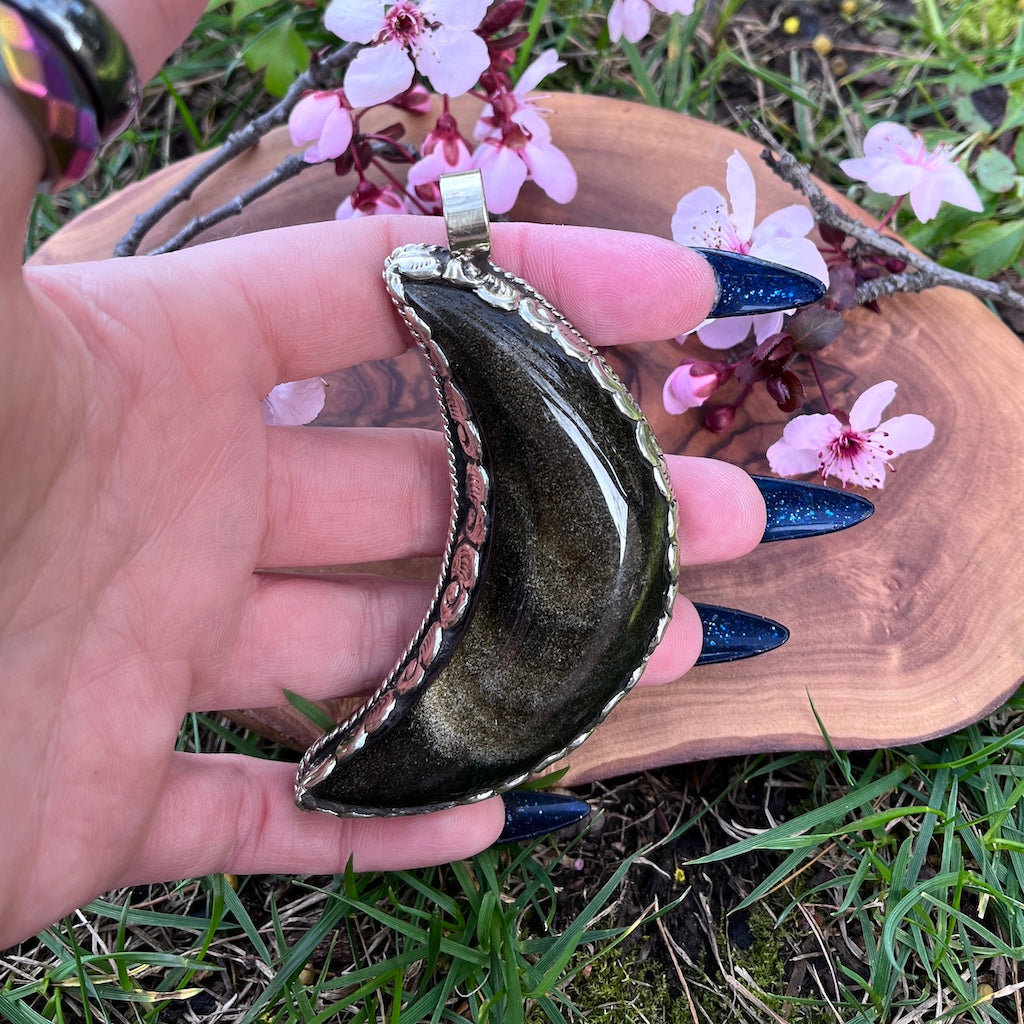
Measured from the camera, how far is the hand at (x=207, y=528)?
4.33 feet

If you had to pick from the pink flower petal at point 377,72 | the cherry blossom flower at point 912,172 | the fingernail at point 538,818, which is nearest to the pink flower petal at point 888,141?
the cherry blossom flower at point 912,172

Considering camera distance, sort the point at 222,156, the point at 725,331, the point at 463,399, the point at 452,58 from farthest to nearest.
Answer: the point at 222,156 < the point at 725,331 < the point at 452,58 < the point at 463,399

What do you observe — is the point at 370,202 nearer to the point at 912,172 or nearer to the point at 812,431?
the point at 812,431

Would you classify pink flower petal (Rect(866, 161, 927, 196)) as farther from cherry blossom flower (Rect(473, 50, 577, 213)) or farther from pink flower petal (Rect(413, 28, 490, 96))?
pink flower petal (Rect(413, 28, 490, 96))

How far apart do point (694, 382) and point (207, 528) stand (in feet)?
3.02

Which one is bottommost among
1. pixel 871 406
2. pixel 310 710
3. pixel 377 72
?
pixel 310 710

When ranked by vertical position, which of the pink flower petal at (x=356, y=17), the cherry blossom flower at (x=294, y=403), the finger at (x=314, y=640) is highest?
the pink flower petal at (x=356, y=17)

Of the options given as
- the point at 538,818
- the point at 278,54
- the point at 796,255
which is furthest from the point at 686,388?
the point at 278,54

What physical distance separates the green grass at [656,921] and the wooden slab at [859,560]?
13 cm

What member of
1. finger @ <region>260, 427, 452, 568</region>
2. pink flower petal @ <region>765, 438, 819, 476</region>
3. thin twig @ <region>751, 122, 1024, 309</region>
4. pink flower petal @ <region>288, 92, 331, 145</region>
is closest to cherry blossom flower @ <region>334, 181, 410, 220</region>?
pink flower petal @ <region>288, 92, 331, 145</region>

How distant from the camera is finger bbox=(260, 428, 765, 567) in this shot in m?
1.65

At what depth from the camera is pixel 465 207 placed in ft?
4.84

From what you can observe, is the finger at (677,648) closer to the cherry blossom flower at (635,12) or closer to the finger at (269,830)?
the finger at (269,830)

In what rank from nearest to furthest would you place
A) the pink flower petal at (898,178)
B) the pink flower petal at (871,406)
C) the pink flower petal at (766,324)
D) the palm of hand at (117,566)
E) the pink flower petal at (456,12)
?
the palm of hand at (117,566) < the pink flower petal at (456,12) < the pink flower petal at (871,406) < the pink flower petal at (766,324) < the pink flower petal at (898,178)
